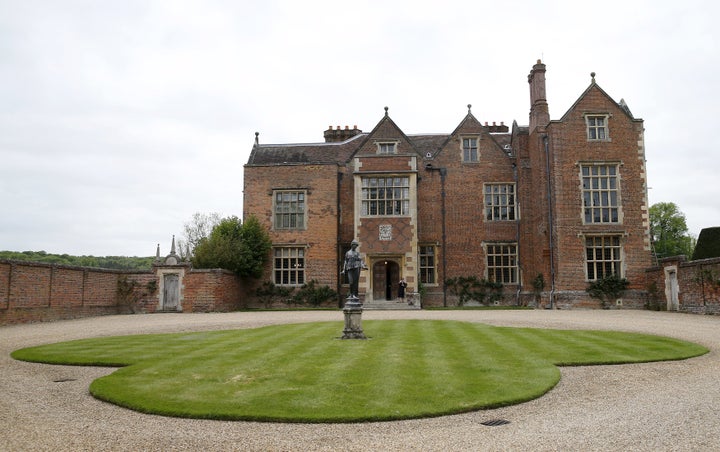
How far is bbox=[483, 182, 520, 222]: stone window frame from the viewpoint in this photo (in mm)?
29250

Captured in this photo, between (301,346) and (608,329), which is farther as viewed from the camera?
(608,329)

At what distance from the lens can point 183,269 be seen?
25.8 meters

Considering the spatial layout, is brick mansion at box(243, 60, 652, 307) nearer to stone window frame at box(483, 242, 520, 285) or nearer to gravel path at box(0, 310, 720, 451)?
stone window frame at box(483, 242, 520, 285)

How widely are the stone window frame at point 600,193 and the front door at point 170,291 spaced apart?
61.1 feet

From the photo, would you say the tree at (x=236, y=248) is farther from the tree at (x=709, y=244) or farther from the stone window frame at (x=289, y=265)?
the tree at (x=709, y=244)

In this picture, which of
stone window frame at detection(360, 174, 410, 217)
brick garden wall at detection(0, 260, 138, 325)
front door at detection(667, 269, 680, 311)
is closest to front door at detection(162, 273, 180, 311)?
brick garden wall at detection(0, 260, 138, 325)

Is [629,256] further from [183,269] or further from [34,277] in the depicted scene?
[34,277]

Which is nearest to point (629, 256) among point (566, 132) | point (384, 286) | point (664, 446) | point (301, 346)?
point (566, 132)

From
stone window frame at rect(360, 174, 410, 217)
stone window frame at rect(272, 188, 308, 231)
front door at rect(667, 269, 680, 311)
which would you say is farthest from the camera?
stone window frame at rect(272, 188, 308, 231)

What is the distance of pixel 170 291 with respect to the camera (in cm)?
2612

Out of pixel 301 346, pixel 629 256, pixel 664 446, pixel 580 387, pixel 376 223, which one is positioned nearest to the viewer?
pixel 664 446

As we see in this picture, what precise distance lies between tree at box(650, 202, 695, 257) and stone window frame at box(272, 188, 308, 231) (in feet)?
135

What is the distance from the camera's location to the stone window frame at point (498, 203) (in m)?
29.2

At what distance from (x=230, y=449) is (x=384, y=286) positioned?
23.5m
